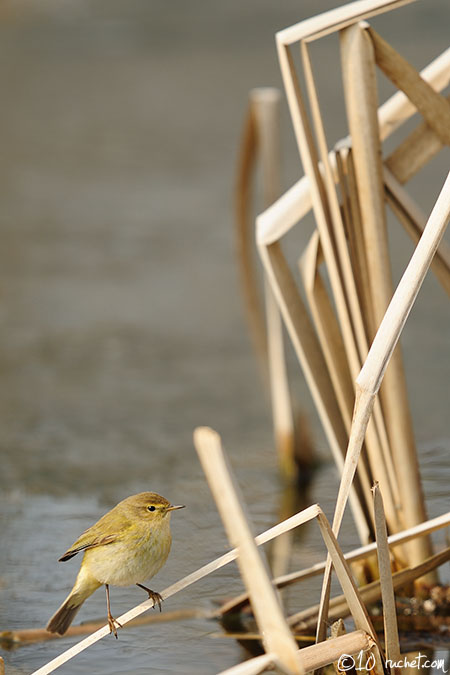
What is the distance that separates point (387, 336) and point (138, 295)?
→ 383 cm

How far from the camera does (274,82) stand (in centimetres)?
785

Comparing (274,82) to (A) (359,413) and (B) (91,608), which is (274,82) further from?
(A) (359,413)

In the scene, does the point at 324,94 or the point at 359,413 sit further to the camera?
the point at 324,94

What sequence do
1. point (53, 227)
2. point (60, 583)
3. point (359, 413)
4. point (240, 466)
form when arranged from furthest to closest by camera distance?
1. point (53, 227)
2. point (240, 466)
3. point (60, 583)
4. point (359, 413)

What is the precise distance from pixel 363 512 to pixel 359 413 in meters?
0.69

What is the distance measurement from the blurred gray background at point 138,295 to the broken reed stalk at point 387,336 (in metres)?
0.71

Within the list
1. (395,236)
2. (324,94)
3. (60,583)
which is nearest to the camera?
(60,583)

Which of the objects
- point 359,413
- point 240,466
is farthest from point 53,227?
point 359,413

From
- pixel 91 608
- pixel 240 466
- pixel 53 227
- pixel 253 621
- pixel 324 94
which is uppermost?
pixel 324 94

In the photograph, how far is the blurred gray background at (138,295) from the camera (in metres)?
2.60

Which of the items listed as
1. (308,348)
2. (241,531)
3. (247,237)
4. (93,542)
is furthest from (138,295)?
(241,531)

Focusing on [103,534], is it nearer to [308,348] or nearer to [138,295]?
[308,348]

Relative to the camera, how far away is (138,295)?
5227 millimetres

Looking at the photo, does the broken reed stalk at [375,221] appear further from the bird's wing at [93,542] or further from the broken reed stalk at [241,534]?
the broken reed stalk at [241,534]
